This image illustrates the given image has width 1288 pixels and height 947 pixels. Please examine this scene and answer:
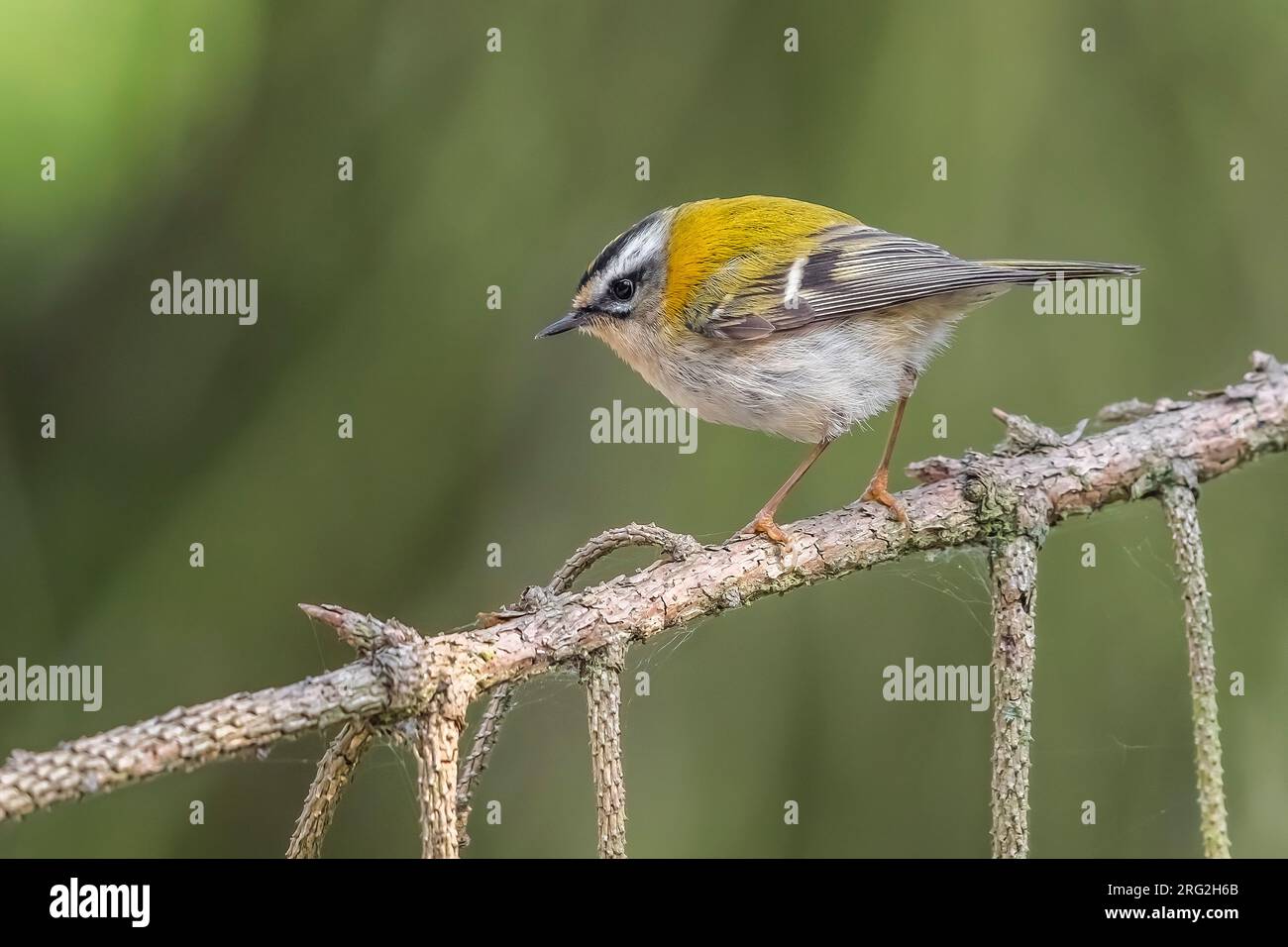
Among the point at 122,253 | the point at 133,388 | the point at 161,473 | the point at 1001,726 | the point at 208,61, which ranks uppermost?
the point at 208,61

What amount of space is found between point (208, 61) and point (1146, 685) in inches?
90.9

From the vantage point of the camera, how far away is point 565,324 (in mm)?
2920

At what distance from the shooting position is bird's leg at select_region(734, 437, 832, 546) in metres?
2.12

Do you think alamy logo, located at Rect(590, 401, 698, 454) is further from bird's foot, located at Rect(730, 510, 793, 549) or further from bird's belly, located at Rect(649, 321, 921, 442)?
bird's foot, located at Rect(730, 510, 793, 549)

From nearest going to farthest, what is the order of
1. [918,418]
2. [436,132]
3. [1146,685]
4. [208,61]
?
[208,61]
[1146,685]
[436,132]
[918,418]

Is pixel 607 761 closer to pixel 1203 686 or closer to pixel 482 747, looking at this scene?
pixel 482 747

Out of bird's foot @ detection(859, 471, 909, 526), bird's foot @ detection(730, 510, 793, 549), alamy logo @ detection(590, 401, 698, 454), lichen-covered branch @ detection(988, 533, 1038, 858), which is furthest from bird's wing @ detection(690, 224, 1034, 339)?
lichen-covered branch @ detection(988, 533, 1038, 858)

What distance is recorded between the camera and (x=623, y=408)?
302cm

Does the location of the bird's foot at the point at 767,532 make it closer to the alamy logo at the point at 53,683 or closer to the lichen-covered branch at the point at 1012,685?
the lichen-covered branch at the point at 1012,685

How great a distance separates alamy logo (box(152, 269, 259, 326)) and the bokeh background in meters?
0.04

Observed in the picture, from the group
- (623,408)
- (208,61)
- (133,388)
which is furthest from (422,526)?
(208,61)

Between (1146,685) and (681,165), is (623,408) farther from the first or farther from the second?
(1146,685)
